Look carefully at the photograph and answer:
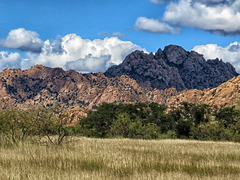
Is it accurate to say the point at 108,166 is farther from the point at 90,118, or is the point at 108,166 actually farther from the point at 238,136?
the point at 90,118

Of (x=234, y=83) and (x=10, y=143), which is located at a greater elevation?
(x=234, y=83)

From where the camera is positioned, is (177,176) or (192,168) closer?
(177,176)

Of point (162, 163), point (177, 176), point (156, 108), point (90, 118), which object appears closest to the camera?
point (177, 176)

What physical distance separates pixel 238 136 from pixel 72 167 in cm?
5057

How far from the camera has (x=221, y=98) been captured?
599ft

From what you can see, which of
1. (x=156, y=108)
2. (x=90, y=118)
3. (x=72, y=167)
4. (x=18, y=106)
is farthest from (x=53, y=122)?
(x=156, y=108)

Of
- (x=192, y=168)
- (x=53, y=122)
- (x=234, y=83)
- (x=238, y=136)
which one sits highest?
(x=234, y=83)

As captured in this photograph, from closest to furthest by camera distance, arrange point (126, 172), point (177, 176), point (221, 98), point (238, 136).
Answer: point (177, 176) → point (126, 172) → point (238, 136) → point (221, 98)

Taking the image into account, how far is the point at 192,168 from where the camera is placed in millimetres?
9438

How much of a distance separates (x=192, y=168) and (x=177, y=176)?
7.12ft

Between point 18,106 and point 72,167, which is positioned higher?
point 18,106

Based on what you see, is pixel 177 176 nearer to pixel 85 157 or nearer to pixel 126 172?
→ pixel 126 172

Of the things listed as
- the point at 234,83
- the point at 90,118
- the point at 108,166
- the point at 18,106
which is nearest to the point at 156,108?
the point at 90,118

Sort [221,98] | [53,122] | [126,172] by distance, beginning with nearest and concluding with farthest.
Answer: [126,172]
[53,122]
[221,98]
